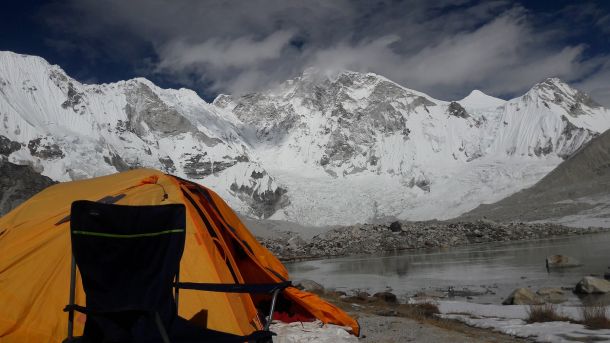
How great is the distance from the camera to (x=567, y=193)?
89688 mm

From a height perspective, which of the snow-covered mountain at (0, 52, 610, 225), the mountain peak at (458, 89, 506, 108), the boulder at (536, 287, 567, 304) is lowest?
the boulder at (536, 287, 567, 304)

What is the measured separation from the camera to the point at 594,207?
7731 centimetres

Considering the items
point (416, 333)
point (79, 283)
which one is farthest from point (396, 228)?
point (79, 283)

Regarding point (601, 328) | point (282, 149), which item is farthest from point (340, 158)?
point (601, 328)

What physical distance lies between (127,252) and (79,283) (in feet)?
5.88

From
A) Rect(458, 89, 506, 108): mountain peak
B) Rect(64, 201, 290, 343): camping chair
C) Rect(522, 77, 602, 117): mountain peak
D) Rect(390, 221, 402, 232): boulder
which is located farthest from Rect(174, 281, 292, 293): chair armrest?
Rect(458, 89, 506, 108): mountain peak

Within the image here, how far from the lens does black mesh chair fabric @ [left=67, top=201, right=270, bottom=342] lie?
351 cm

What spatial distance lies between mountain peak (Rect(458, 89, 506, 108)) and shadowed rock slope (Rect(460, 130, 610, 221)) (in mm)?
63106

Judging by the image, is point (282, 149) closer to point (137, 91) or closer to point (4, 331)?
point (137, 91)

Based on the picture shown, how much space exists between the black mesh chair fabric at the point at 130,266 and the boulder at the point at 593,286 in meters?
13.5

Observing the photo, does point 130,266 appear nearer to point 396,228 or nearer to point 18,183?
point 396,228

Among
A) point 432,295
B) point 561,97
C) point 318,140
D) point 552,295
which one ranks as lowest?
point 432,295

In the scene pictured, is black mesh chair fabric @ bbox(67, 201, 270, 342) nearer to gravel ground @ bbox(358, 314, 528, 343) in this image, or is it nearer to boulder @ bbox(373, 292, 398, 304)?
gravel ground @ bbox(358, 314, 528, 343)

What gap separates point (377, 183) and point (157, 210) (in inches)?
4529
